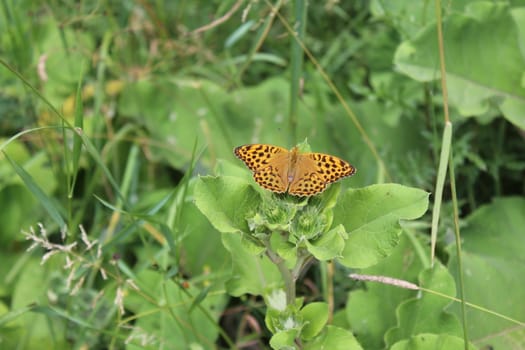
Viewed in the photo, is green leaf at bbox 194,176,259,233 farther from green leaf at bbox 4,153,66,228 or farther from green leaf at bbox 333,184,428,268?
green leaf at bbox 4,153,66,228

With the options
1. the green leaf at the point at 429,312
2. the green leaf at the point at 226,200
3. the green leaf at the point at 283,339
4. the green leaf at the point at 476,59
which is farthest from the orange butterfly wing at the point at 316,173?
the green leaf at the point at 476,59

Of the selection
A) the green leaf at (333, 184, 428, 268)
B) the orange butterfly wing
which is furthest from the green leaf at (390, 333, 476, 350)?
the orange butterfly wing

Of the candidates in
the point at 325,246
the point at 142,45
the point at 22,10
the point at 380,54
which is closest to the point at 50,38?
the point at 22,10

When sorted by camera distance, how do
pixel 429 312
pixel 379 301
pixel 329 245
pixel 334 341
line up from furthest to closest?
pixel 379 301 → pixel 429 312 → pixel 334 341 → pixel 329 245

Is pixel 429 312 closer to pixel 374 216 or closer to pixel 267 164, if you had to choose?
pixel 374 216

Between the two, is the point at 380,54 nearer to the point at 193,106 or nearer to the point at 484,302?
the point at 193,106

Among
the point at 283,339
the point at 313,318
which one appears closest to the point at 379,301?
the point at 313,318
